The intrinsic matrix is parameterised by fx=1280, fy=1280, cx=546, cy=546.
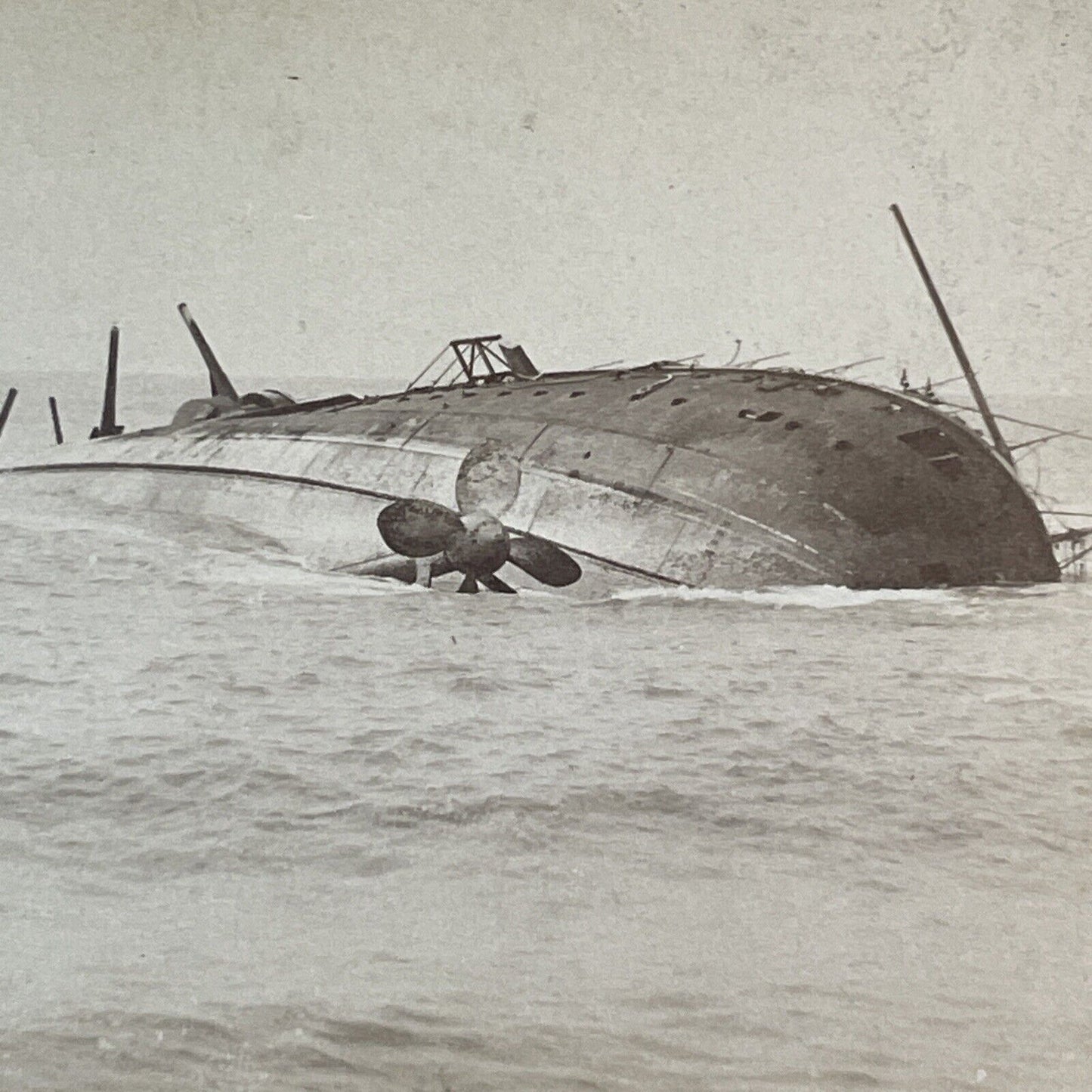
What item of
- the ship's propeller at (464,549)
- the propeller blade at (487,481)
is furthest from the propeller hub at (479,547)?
the propeller blade at (487,481)

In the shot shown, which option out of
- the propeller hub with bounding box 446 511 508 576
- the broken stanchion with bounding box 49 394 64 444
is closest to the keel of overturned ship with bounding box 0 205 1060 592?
the propeller hub with bounding box 446 511 508 576

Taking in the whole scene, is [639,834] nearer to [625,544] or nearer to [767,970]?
[767,970]

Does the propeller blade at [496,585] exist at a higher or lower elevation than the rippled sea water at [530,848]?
higher

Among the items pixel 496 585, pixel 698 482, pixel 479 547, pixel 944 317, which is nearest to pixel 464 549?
pixel 479 547

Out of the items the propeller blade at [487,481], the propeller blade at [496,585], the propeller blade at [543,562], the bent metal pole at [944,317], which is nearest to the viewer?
the bent metal pole at [944,317]

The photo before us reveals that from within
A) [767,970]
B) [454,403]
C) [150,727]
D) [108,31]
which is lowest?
[767,970]

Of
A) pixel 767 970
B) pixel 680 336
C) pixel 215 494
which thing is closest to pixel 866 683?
pixel 767 970

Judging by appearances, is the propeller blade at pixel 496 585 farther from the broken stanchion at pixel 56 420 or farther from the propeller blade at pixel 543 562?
the broken stanchion at pixel 56 420

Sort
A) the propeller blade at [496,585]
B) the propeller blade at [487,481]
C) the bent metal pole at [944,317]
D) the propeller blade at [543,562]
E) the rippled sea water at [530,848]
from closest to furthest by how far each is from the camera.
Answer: the rippled sea water at [530,848] → the bent metal pole at [944,317] → the propeller blade at [496,585] → the propeller blade at [543,562] → the propeller blade at [487,481]
